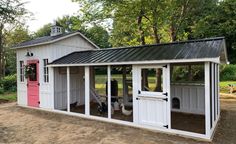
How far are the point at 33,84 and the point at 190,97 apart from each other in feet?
23.3

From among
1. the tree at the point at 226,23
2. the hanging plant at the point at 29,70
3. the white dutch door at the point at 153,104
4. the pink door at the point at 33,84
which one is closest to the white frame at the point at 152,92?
the white dutch door at the point at 153,104

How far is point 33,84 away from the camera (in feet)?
33.8

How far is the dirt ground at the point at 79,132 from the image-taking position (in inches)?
223

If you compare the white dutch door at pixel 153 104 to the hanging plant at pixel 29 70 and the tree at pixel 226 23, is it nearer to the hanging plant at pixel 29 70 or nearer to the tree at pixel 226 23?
the hanging plant at pixel 29 70

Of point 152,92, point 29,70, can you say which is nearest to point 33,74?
point 29,70

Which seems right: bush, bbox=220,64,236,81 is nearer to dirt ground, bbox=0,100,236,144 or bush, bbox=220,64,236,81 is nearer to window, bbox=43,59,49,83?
dirt ground, bbox=0,100,236,144

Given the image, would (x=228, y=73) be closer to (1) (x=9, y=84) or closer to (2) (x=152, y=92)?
(2) (x=152, y=92)

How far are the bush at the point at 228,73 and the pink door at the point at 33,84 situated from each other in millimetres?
18610

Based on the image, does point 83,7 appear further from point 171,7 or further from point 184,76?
point 184,76

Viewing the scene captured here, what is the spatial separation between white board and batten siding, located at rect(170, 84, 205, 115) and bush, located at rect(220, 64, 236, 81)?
1520 cm

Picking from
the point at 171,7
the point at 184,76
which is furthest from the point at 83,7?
the point at 184,76

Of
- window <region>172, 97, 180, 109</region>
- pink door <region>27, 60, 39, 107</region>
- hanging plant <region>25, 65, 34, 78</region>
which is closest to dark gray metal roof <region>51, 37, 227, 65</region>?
pink door <region>27, 60, 39, 107</region>

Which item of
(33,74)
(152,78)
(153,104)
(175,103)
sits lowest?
(175,103)

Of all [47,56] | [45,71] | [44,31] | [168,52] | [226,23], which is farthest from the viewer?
[44,31]
